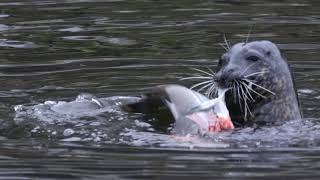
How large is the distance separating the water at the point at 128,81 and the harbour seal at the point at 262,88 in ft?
0.78

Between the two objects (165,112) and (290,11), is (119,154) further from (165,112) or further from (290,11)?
(290,11)

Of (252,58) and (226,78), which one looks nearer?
(226,78)

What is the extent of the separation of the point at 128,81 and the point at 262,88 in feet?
7.39

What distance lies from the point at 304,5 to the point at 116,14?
243 centimetres

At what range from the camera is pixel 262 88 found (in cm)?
767

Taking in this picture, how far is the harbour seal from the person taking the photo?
7.72m

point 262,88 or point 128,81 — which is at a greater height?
point 262,88

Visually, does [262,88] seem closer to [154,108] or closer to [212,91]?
[212,91]

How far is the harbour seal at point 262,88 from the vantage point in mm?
7723

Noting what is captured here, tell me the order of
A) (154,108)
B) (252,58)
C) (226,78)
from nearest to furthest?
(226,78) → (154,108) → (252,58)

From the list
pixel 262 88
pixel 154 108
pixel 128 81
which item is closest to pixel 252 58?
pixel 262 88

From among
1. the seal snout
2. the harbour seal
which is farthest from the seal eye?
the seal snout

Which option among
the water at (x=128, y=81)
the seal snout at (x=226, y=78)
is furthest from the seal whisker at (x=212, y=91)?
the water at (x=128, y=81)

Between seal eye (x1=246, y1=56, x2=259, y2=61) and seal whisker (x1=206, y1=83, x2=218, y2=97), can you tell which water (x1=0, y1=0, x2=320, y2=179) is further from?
seal eye (x1=246, y1=56, x2=259, y2=61)
